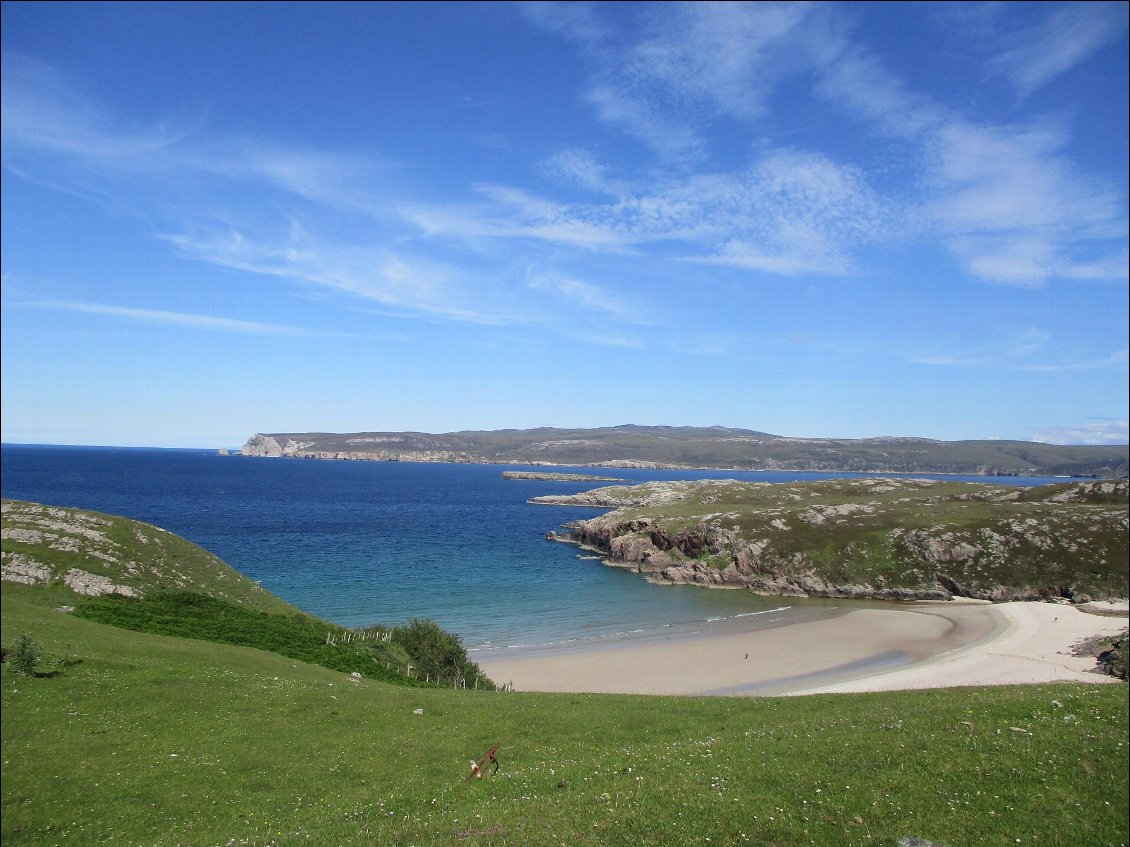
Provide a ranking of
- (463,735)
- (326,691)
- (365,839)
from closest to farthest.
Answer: (365,839), (463,735), (326,691)

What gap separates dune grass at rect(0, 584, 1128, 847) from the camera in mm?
14523

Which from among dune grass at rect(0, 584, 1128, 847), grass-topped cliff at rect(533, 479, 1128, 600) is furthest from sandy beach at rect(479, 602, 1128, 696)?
dune grass at rect(0, 584, 1128, 847)

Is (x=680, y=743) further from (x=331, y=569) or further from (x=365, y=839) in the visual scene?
(x=331, y=569)

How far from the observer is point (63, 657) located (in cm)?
2667

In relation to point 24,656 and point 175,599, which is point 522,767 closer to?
point 24,656

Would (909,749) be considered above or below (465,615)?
above

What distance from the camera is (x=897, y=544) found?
319 feet

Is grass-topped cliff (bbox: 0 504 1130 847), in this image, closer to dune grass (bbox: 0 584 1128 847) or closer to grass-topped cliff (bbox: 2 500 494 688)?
dune grass (bbox: 0 584 1128 847)

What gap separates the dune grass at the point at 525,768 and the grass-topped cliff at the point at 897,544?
232ft

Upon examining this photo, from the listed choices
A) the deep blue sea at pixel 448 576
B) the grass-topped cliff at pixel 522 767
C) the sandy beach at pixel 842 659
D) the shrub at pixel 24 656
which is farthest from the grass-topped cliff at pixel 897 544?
the shrub at pixel 24 656

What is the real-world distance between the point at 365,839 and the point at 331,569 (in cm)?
8353

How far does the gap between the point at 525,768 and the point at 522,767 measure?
0.42 meters

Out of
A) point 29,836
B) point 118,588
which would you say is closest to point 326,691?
point 29,836

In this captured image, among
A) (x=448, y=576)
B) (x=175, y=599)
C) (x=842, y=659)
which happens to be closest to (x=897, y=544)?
(x=842, y=659)
